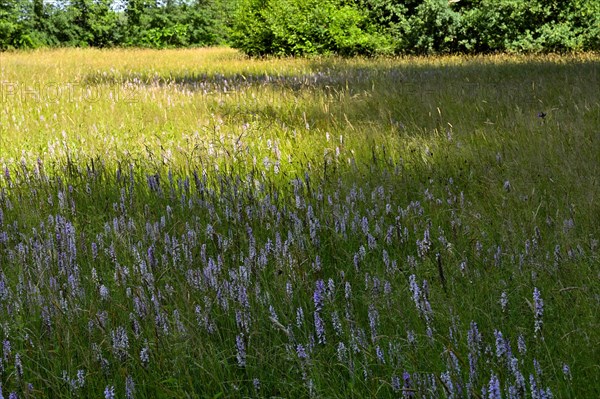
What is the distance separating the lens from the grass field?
83.4 inches

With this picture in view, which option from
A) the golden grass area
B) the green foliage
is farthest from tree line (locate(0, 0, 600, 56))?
the golden grass area

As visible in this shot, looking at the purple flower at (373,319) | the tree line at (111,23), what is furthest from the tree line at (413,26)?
the purple flower at (373,319)

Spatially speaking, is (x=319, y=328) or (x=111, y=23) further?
(x=111, y=23)

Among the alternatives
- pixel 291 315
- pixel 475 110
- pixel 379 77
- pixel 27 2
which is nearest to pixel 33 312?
pixel 291 315

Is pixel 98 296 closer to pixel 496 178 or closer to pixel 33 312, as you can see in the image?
pixel 33 312

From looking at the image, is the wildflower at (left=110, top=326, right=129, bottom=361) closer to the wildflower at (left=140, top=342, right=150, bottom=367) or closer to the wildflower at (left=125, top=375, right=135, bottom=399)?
the wildflower at (left=140, top=342, right=150, bottom=367)

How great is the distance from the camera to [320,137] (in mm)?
5898

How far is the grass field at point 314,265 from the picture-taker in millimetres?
2117

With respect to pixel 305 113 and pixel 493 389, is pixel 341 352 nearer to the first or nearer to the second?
pixel 493 389

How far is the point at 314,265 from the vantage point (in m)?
2.84

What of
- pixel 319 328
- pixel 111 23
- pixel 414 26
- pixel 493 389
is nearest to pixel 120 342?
pixel 319 328

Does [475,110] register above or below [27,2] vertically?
below

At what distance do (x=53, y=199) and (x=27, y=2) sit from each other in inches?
1203

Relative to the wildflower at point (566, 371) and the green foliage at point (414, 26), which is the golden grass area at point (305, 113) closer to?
the wildflower at point (566, 371)
